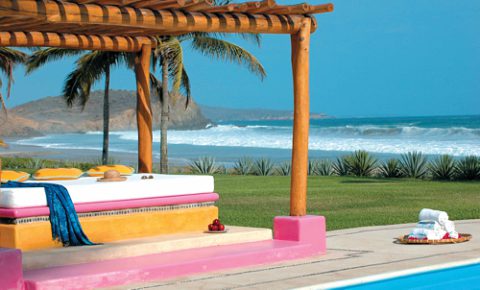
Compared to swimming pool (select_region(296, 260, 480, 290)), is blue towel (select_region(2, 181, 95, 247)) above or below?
above

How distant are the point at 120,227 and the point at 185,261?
1.01 m

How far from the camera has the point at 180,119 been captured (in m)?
77.6

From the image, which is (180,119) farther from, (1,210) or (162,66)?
(1,210)

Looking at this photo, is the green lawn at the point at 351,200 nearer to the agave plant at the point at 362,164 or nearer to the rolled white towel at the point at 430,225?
the agave plant at the point at 362,164

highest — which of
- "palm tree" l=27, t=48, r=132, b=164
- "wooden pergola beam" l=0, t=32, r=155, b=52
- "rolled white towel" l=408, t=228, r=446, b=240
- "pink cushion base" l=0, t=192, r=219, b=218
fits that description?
"palm tree" l=27, t=48, r=132, b=164

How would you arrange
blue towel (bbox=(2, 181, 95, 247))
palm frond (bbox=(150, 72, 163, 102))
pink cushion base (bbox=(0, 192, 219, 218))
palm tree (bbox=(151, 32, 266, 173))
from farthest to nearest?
palm frond (bbox=(150, 72, 163, 102)) < palm tree (bbox=(151, 32, 266, 173)) < blue towel (bbox=(2, 181, 95, 247)) < pink cushion base (bbox=(0, 192, 219, 218))

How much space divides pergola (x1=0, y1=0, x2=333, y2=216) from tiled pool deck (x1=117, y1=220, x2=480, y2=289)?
2.51 feet

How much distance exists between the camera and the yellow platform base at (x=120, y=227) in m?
7.53

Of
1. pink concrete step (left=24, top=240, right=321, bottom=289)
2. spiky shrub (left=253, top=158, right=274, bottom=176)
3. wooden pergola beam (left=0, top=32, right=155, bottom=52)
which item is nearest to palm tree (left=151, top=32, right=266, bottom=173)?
spiky shrub (left=253, top=158, right=274, bottom=176)

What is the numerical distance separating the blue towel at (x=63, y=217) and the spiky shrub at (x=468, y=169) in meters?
14.3

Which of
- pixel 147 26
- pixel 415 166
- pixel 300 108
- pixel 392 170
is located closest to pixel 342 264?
pixel 300 108

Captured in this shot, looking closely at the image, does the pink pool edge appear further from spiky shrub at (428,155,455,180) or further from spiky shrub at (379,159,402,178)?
spiky shrub at (379,159,402,178)

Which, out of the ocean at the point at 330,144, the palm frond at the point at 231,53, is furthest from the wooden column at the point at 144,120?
the ocean at the point at 330,144

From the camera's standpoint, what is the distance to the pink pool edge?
22.1 feet
